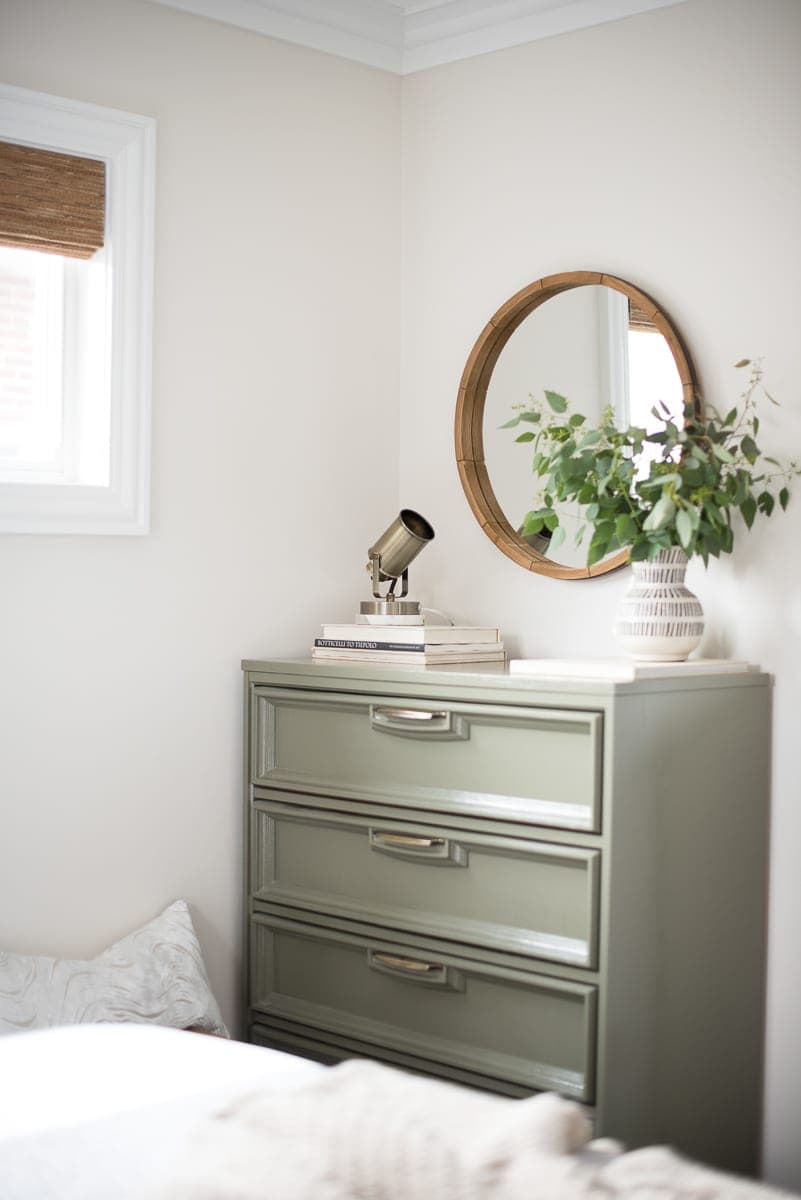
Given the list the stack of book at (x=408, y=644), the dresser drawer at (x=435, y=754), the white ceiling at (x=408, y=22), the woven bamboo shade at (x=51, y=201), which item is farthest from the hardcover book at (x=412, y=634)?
the white ceiling at (x=408, y=22)

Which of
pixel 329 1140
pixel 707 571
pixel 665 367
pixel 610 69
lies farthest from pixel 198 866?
pixel 610 69

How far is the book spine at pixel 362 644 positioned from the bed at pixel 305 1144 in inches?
45.6

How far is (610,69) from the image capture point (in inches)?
103

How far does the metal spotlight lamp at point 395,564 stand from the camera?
8.87 ft

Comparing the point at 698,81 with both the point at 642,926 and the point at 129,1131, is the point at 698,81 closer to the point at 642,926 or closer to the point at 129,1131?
the point at 642,926

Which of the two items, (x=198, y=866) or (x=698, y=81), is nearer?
(x=698, y=81)

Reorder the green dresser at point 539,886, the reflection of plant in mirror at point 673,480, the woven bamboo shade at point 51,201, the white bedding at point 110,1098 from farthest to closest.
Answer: the woven bamboo shade at point 51,201, the reflection of plant in mirror at point 673,480, the green dresser at point 539,886, the white bedding at point 110,1098

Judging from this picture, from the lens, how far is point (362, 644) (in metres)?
2.61

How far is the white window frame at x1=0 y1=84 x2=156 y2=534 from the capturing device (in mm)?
2482

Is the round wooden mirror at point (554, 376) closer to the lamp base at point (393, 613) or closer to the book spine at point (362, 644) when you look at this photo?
the lamp base at point (393, 613)

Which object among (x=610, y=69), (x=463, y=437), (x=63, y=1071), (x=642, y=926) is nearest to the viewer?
(x=63, y=1071)

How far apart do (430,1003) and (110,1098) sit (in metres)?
1.09

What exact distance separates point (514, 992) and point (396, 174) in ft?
6.20

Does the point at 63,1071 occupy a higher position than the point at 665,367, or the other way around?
the point at 665,367
